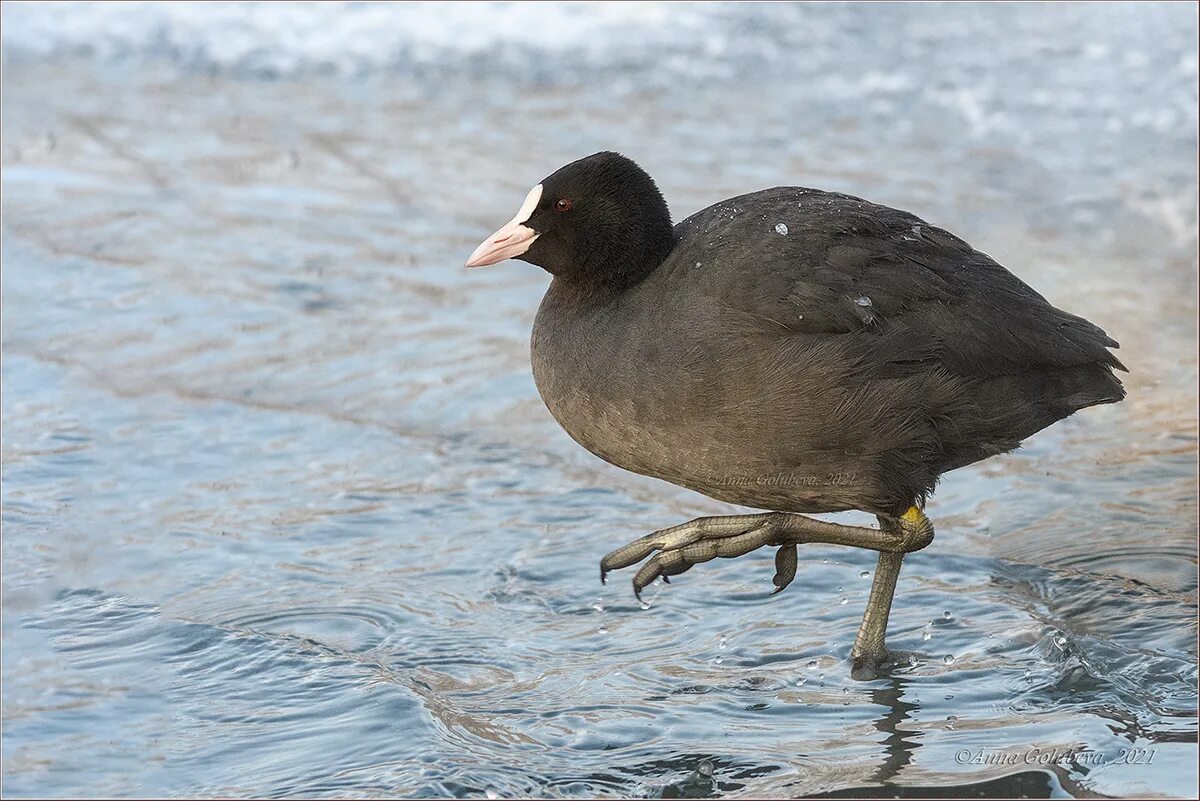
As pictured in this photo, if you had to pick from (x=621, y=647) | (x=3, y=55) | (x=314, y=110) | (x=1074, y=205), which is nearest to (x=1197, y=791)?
(x=621, y=647)

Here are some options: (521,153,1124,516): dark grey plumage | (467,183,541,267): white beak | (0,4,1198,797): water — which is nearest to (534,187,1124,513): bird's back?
(521,153,1124,516): dark grey plumage

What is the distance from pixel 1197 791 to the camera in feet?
11.1

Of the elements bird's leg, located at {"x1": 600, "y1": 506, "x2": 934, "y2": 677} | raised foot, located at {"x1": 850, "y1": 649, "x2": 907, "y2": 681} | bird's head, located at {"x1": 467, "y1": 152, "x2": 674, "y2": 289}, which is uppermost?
bird's head, located at {"x1": 467, "y1": 152, "x2": 674, "y2": 289}

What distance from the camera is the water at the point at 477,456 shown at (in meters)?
3.73

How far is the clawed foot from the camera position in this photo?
404cm

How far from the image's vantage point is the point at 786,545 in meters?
4.16

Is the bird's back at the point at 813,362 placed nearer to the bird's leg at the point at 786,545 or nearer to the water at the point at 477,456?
the bird's leg at the point at 786,545

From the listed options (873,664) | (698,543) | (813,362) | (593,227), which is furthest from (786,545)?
(593,227)

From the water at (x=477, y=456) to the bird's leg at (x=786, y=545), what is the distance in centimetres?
14

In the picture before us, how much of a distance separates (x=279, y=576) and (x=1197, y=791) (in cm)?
251

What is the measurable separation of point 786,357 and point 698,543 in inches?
22.7

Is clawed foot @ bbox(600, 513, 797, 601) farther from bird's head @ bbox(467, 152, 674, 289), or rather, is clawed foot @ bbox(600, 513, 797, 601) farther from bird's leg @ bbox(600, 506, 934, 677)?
bird's head @ bbox(467, 152, 674, 289)

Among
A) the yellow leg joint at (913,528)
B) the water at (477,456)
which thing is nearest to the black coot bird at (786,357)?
the yellow leg joint at (913,528)

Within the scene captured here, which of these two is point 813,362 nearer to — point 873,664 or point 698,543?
point 698,543
